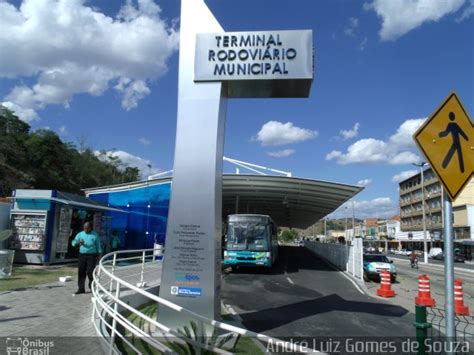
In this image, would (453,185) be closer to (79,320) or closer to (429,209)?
(79,320)

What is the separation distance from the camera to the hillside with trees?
46438 millimetres

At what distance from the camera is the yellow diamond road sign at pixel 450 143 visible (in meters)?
4.50

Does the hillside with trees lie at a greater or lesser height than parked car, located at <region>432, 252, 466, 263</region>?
greater

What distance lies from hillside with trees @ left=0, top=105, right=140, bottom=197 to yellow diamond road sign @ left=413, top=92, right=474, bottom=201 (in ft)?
149

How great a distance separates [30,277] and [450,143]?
1438 centimetres

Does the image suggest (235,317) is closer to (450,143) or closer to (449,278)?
(449,278)

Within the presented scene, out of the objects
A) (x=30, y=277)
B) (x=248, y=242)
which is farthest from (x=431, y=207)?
(x=30, y=277)

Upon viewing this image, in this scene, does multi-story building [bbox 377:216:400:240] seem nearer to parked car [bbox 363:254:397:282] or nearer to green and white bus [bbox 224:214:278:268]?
parked car [bbox 363:254:397:282]

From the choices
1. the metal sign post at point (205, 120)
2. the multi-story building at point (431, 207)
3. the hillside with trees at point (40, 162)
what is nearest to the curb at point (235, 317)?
the metal sign post at point (205, 120)

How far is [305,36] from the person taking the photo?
880 centimetres

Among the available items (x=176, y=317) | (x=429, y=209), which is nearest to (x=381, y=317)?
(x=176, y=317)

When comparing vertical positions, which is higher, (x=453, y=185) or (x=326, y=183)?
(x=326, y=183)

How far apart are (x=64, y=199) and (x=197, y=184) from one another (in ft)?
46.2

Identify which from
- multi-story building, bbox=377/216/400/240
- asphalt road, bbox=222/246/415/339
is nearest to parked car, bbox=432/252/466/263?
multi-story building, bbox=377/216/400/240
